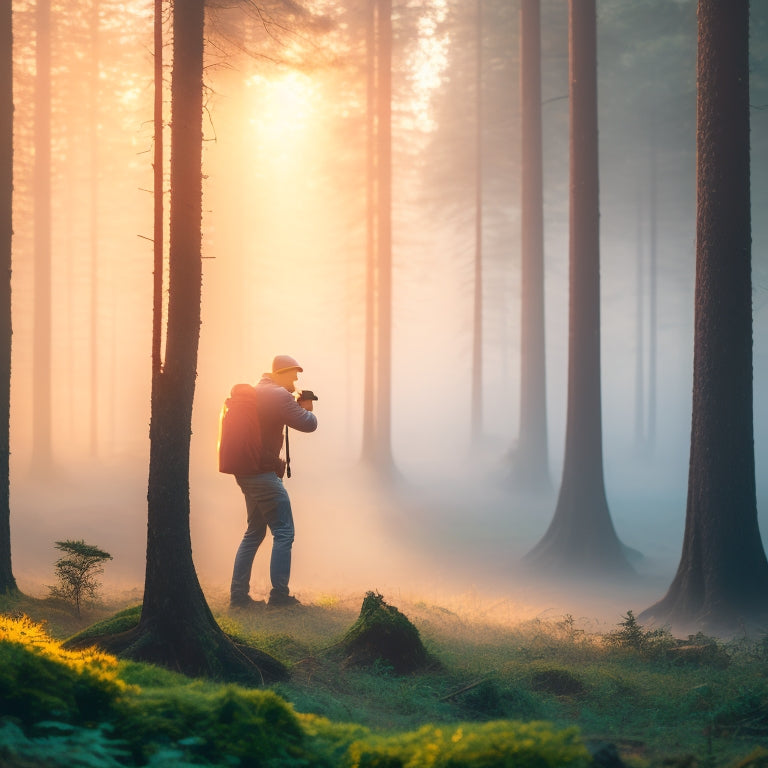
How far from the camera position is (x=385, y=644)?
21.8 ft

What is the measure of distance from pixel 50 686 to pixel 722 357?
26.2ft

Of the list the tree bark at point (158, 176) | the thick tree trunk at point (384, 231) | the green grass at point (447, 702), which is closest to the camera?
the green grass at point (447, 702)

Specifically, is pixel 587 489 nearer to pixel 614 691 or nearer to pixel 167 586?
pixel 614 691

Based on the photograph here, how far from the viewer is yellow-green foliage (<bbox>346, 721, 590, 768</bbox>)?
3.38 metres

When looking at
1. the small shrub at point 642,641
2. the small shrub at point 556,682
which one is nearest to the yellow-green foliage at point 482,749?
the small shrub at point 556,682

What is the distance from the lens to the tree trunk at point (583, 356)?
551 inches

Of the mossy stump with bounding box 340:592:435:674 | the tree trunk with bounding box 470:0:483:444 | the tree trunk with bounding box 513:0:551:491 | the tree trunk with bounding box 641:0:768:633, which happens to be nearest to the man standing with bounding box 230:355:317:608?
the mossy stump with bounding box 340:592:435:674

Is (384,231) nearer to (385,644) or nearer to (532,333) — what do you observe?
(532,333)

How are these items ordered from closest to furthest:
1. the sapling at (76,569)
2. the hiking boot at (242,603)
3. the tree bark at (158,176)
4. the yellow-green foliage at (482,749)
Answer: the yellow-green foliage at (482,749)
the tree bark at (158,176)
the sapling at (76,569)
the hiking boot at (242,603)

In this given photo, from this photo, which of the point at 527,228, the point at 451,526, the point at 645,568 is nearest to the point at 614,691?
the point at 645,568

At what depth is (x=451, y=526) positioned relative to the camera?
19188 mm

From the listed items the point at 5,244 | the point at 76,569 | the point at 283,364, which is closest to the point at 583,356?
the point at 283,364

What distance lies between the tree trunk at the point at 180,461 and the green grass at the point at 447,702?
0.54 m

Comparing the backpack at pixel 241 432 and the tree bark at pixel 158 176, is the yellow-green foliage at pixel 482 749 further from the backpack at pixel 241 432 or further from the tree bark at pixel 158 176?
the backpack at pixel 241 432
